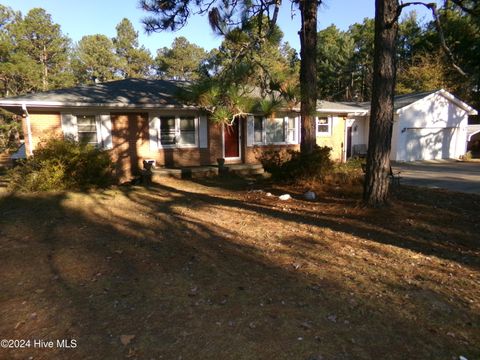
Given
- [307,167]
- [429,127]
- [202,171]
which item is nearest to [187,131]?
[202,171]

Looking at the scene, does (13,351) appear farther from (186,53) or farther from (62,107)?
(186,53)

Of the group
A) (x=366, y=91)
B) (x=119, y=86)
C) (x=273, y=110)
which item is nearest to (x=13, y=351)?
(x=273, y=110)

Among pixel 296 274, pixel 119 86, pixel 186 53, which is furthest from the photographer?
pixel 186 53

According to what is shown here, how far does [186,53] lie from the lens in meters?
47.3

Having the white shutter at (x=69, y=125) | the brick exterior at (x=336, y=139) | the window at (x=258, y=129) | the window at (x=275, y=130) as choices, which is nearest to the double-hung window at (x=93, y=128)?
the white shutter at (x=69, y=125)

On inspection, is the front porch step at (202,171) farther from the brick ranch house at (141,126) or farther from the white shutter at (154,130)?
the white shutter at (154,130)

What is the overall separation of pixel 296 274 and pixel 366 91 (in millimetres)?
36378

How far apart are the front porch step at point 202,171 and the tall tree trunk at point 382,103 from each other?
6458 millimetres

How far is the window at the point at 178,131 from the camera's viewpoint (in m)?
12.5

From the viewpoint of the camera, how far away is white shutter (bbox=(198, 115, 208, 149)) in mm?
13043

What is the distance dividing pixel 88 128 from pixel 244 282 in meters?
9.48

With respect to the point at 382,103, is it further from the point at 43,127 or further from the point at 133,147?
the point at 43,127

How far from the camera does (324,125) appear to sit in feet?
53.3

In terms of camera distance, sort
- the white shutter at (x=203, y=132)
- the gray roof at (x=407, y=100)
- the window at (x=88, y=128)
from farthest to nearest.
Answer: the gray roof at (x=407, y=100) → the white shutter at (x=203, y=132) → the window at (x=88, y=128)
